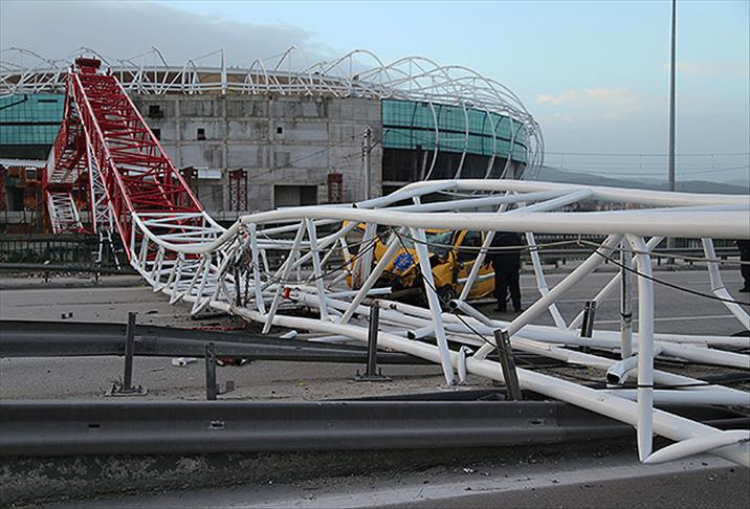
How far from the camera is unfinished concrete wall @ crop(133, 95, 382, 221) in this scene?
2537 inches

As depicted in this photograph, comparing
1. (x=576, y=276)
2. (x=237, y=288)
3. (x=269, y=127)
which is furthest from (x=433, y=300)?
(x=269, y=127)

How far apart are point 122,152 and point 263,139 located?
45.6 metres

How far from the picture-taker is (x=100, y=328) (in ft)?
23.4

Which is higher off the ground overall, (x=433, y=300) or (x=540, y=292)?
(x=433, y=300)

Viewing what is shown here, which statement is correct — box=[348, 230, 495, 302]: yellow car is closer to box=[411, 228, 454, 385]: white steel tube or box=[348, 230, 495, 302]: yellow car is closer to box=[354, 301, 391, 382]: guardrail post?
box=[354, 301, 391, 382]: guardrail post

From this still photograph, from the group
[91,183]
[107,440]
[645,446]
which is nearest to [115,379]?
[107,440]

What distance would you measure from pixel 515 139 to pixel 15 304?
2801 inches

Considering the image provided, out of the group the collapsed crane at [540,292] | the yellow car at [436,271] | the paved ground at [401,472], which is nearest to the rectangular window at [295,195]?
the collapsed crane at [540,292]

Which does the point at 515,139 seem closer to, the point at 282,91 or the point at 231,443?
the point at 282,91

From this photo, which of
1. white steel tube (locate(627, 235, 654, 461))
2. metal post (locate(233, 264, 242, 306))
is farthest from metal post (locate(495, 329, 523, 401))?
metal post (locate(233, 264, 242, 306))

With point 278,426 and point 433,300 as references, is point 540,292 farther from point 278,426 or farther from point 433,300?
point 278,426

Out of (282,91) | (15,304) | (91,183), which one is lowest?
(15,304)

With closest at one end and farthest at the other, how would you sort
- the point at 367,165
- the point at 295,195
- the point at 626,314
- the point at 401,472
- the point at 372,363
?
the point at 401,472 → the point at 626,314 → the point at 372,363 → the point at 367,165 → the point at 295,195

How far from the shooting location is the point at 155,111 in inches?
2525
